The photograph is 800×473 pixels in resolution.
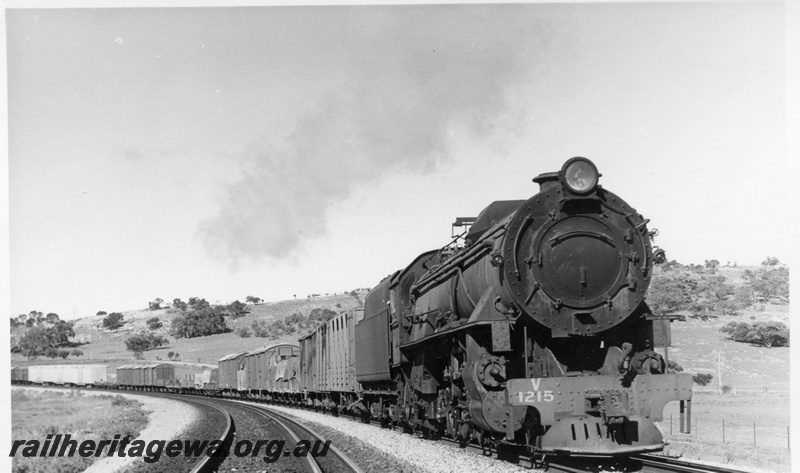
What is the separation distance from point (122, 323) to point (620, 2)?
11778 cm

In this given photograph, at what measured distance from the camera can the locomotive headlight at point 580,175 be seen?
34.0ft

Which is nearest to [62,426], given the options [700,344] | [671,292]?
[700,344]

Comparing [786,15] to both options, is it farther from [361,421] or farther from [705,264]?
[705,264]

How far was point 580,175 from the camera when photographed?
10445mm

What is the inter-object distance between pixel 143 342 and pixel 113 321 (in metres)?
16.7

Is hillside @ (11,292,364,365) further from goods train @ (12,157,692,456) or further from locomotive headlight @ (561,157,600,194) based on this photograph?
locomotive headlight @ (561,157,600,194)

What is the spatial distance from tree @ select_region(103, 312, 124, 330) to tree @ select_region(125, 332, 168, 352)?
1020cm

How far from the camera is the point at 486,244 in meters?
11.0

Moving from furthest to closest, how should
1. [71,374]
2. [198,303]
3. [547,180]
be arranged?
[198,303] < [71,374] < [547,180]

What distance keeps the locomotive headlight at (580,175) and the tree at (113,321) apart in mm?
115408

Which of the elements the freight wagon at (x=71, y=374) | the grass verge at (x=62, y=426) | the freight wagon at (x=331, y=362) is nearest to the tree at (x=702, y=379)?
the freight wagon at (x=331, y=362)

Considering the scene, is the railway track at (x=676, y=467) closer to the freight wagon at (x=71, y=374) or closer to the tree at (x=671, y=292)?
the tree at (x=671, y=292)

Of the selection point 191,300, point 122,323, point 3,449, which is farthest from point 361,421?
point 191,300

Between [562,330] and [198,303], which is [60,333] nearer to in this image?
[198,303]
